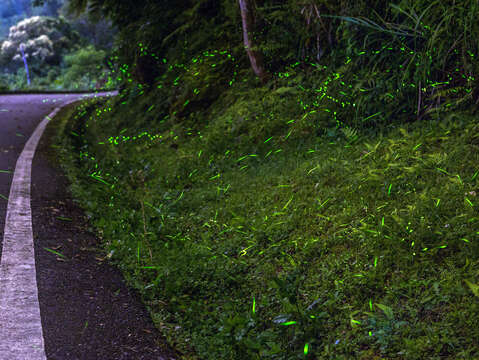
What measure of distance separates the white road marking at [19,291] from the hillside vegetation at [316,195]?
715mm

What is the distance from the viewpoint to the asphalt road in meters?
2.68

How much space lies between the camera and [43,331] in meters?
2.69

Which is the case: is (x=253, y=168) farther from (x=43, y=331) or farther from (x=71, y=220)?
(x=43, y=331)

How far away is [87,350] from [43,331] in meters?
0.32

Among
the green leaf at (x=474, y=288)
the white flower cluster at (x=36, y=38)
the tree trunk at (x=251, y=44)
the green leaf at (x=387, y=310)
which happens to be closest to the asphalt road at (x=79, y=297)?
the green leaf at (x=387, y=310)

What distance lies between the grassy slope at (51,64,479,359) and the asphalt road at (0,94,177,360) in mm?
177

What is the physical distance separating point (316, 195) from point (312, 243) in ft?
2.37

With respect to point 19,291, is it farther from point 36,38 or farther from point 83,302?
point 36,38

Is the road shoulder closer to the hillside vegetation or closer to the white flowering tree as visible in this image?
the hillside vegetation

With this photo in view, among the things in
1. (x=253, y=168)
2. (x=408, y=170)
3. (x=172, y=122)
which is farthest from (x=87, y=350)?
(x=172, y=122)

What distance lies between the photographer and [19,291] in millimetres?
3092

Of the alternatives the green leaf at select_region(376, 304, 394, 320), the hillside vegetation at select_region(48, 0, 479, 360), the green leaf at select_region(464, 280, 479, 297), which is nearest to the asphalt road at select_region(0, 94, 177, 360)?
the hillside vegetation at select_region(48, 0, 479, 360)

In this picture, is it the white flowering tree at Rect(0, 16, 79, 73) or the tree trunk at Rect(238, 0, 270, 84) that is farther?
the white flowering tree at Rect(0, 16, 79, 73)

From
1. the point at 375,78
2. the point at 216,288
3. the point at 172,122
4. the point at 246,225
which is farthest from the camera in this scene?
the point at 172,122
